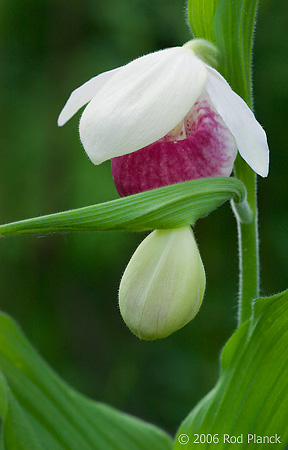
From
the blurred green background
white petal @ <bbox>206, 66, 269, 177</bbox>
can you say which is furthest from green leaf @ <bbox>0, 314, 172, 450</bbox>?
the blurred green background

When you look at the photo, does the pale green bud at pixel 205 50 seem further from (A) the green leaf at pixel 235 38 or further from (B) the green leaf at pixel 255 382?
(B) the green leaf at pixel 255 382

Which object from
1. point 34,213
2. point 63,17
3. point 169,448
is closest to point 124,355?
point 34,213

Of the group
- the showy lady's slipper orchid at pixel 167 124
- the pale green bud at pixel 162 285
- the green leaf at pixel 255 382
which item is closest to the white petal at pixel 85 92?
the showy lady's slipper orchid at pixel 167 124

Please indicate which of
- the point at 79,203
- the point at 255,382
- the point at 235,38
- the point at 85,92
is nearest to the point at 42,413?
the point at 255,382

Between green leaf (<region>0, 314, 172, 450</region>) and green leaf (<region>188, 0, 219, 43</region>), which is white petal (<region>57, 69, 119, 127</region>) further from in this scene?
green leaf (<region>0, 314, 172, 450</region>)

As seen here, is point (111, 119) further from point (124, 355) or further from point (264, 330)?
point (124, 355)

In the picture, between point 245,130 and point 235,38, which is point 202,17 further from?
point 245,130
